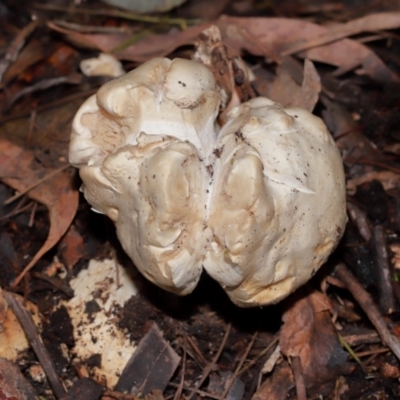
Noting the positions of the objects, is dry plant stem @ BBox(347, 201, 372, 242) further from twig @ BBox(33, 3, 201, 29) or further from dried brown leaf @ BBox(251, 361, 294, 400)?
twig @ BBox(33, 3, 201, 29)

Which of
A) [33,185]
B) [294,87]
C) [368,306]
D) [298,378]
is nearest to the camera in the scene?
[298,378]

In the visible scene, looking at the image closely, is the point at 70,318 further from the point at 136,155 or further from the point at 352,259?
the point at 352,259

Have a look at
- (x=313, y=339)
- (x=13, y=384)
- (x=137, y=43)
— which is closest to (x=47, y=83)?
(x=137, y=43)

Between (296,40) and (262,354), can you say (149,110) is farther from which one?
(296,40)

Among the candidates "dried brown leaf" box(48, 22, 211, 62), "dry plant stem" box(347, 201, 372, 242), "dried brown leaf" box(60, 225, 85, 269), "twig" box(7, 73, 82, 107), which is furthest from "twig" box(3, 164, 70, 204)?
"dry plant stem" box(347, 201, 372, 242)

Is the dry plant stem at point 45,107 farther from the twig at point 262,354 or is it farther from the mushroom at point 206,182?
the twig at point 262,354

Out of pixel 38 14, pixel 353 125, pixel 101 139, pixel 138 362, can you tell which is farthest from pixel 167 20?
pixel 138 362

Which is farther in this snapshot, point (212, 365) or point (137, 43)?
point (137, 43)
